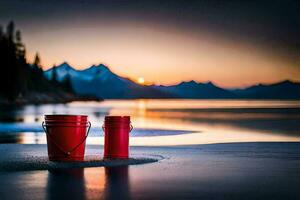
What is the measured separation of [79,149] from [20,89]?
15284 centimetres

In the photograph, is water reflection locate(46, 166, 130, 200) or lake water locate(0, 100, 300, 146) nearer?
water reflection locate(46, 166, 130, 200)

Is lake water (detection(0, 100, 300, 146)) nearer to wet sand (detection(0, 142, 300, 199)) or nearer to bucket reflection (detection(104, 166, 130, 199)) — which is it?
wet sand (detection(0, 142, 300, 199))

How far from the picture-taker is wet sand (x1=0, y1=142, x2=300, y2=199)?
10117 millimetres

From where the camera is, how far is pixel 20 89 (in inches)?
6506

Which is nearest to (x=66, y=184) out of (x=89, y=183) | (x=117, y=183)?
(x=89, y=183)

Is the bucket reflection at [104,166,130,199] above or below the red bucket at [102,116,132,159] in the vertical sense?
below

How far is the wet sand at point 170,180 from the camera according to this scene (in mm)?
10117

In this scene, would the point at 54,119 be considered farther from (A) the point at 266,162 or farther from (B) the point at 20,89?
(B) the point at 20,89

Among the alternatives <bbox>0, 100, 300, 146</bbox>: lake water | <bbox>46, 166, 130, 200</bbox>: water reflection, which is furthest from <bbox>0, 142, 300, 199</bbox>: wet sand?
<bbox>0, 100, 300, 146</bbox>: lake water

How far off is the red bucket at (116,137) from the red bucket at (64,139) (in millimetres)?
1018

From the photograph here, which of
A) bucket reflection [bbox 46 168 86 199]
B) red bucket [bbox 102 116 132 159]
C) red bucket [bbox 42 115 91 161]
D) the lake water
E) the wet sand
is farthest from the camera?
the lake water

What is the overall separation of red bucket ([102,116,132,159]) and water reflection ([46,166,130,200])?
7.03 feet

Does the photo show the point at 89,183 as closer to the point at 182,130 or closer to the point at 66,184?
the point at 66,184

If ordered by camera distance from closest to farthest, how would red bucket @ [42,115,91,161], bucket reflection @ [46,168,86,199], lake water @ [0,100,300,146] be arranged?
bucket reflection @ [46,168,86,199] → red bucket @ [42,115,91,161] → lake water @ [0,100,300,146]
